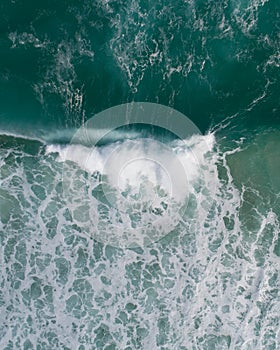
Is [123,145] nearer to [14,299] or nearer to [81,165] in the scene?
[81,165]

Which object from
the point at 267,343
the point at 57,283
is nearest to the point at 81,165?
the point at 57,283

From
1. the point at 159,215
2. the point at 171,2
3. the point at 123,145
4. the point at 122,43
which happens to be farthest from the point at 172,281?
the point at 171,2

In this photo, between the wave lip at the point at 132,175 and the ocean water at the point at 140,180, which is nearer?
the ocean water at the point at 140,180

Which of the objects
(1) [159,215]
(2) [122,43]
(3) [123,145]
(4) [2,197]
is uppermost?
(2) [122,43]

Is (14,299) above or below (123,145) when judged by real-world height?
below

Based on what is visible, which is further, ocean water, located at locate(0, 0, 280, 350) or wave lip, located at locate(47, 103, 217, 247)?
wave lip, located at locate(47, 103, 217, 247)

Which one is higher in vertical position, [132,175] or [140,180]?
[132,175]
